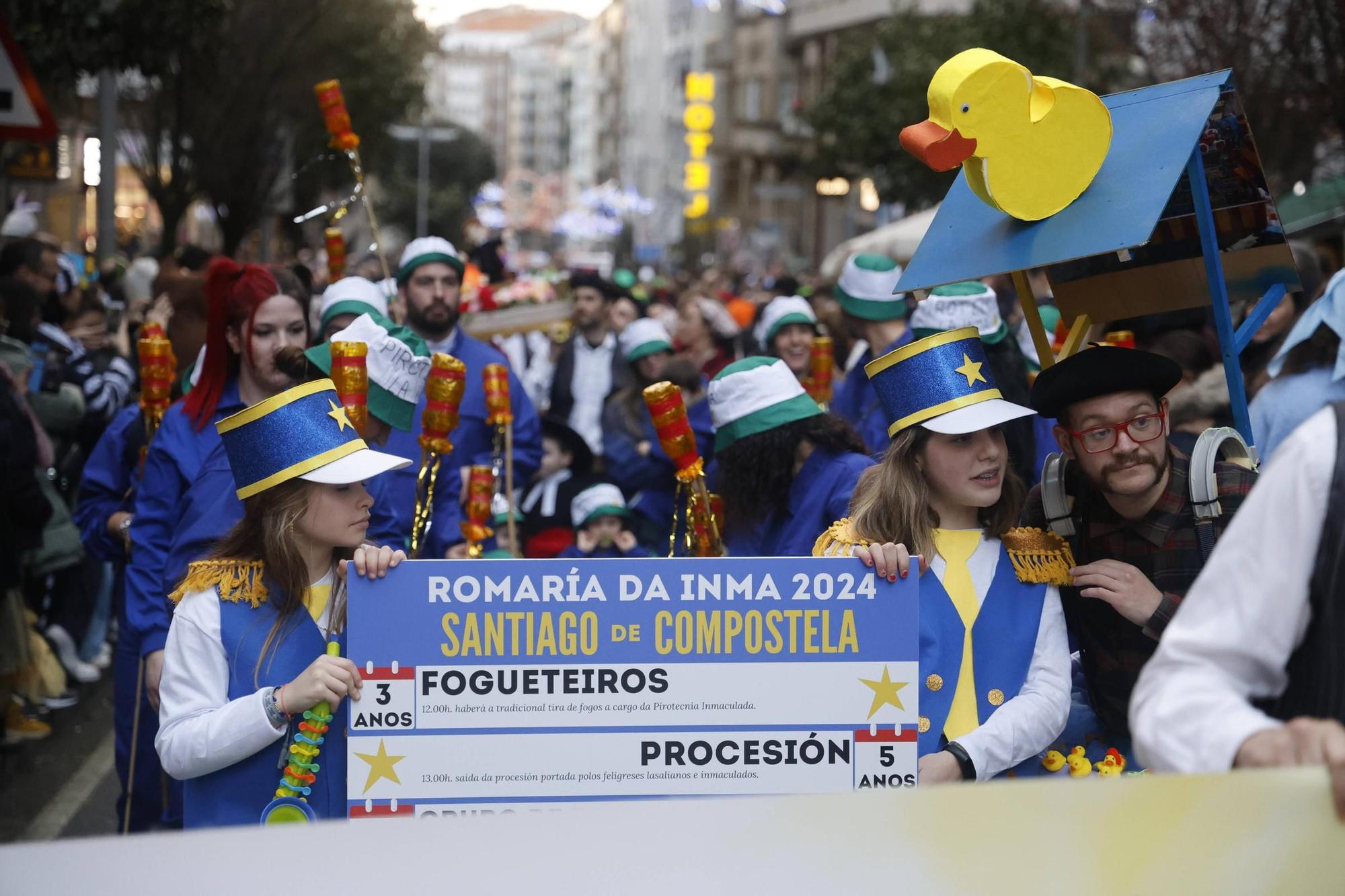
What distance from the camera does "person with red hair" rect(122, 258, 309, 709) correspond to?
518 centimetres

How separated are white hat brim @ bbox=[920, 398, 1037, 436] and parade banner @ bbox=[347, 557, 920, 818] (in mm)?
558

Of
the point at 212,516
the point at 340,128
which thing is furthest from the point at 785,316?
the point at 212,516

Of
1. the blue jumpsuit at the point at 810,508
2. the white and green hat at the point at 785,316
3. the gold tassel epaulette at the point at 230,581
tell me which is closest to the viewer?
the gold tassel epaulette at the point at 230,581

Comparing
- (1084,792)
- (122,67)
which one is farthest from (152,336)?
(122,67)

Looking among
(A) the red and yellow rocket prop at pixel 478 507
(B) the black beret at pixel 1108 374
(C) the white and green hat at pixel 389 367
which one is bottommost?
(B) the black beret at pixel 1108 374

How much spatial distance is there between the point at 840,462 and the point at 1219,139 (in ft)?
5.29

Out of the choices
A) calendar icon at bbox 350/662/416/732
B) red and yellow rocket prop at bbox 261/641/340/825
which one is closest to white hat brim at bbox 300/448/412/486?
red and yellow rocket prop at bbox 261/641/340/825

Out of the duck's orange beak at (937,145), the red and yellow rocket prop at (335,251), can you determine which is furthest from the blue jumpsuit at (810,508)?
the red and yellow rocket prop at (335,251)

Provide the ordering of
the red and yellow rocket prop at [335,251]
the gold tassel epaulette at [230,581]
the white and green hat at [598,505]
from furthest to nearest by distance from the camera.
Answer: the red and yellow rocket prop at [335,251] < the white and green hat at [598,505] < the gold tassel epaulette at [230,581]

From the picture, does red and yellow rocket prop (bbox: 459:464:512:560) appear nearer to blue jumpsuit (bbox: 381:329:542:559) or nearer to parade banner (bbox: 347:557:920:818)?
blue jumpsuit (bbox: 381:329:542:559)

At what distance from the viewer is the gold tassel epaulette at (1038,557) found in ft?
12.3

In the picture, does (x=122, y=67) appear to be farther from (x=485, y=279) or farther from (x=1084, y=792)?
(x=1084, y=792)

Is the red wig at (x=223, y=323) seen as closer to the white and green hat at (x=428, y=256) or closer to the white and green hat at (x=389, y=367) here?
the white and green hat at (x=389, y=367)

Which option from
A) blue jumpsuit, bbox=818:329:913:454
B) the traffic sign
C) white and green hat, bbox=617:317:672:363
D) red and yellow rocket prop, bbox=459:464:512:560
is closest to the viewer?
red and yellow rocket prop, bbox=459:464:512:560
